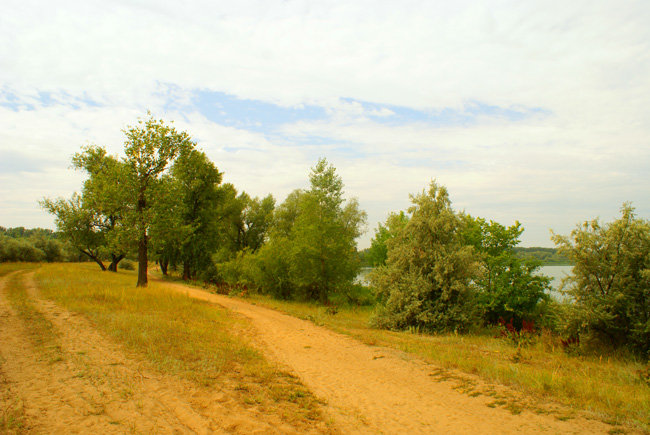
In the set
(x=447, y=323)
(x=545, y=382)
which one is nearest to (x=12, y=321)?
(x=545, y=382)

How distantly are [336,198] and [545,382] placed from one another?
26410 mm

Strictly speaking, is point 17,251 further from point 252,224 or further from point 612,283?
point 612,283

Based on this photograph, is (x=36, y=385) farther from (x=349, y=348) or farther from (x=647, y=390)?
(x=647, y=390)

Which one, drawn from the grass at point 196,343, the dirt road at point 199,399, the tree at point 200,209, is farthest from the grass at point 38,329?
the tree at point 200,209

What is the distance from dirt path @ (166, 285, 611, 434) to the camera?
555 cm

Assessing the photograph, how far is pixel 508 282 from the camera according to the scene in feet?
65.9

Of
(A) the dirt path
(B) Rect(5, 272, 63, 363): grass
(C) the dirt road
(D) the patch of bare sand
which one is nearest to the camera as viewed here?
(D) the patch of bare sand

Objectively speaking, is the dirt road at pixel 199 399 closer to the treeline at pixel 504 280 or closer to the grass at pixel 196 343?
the grass at pixel 196 343

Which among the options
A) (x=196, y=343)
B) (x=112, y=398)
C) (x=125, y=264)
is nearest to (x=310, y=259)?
(x=196, y=343)

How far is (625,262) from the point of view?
465 inches

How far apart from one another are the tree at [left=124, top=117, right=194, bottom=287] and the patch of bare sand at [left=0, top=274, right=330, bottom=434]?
1478 cm

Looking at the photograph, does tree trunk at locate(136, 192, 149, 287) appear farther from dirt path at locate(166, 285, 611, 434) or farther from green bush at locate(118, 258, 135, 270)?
green bush at locate(118, 258, 135, 270)

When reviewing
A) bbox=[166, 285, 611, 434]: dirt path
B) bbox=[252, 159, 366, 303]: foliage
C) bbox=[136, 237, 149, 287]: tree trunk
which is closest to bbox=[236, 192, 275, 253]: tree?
bbox=[252, 159, 366, 303]: foliage

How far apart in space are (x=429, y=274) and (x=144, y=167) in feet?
59.6
